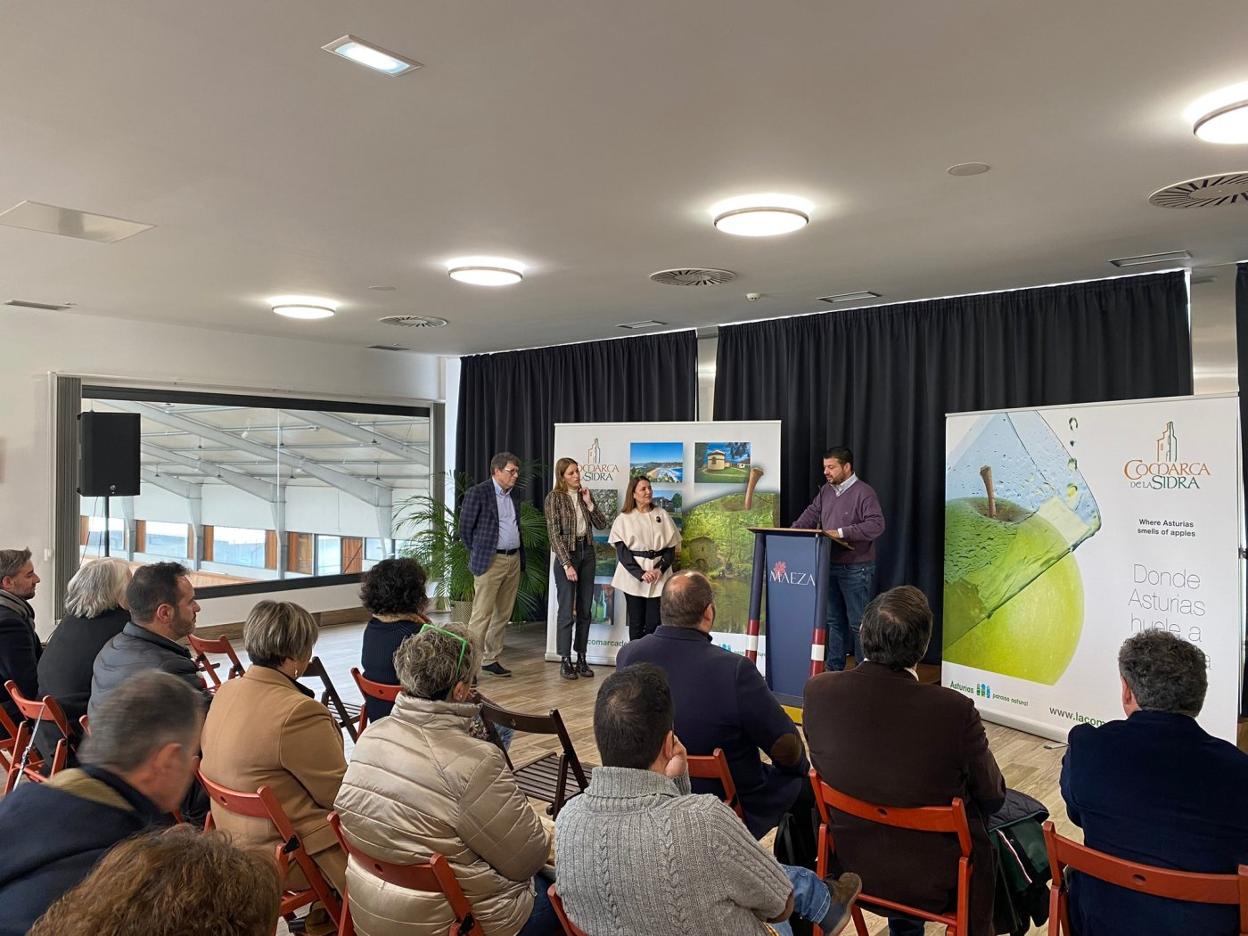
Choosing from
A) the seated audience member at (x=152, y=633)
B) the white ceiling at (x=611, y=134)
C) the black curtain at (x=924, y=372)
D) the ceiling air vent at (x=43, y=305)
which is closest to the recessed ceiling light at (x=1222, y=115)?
the white ceiling at (x=611, y=134)

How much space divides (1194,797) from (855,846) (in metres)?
0.82

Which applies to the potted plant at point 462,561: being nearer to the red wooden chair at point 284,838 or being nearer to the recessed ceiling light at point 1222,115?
the red wooden chair at point 284,838

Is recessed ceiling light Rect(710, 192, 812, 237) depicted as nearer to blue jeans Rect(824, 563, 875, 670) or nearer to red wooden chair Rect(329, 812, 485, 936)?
blue jeans Rect(824, 563, 875, 670)

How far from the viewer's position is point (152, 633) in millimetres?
2867

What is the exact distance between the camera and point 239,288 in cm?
584

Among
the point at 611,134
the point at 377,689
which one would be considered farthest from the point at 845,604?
the point at 611,134

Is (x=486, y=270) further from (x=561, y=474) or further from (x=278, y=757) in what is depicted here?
(x=278, y=757)

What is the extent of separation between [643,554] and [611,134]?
12.1ft

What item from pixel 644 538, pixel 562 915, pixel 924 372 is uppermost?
pixel 924 372

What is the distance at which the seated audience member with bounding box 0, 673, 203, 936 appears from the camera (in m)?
1.26

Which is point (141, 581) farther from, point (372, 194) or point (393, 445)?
point (393, 445)

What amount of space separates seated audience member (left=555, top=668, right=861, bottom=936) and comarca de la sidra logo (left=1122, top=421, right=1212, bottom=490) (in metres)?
3.62

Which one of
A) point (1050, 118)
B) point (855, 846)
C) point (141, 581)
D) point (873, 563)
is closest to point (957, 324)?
point (873, 563)

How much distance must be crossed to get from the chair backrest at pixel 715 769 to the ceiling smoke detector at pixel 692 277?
11.2 ft
